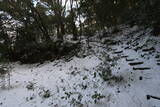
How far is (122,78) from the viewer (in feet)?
24.5

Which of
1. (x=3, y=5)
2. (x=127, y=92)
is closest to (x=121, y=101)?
(x=127, y=92)

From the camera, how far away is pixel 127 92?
6.32 metres

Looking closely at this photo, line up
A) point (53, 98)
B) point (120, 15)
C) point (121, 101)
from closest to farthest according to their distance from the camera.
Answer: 1. point (121, 101)
2. point (53, 98)
3. point (120, 15)

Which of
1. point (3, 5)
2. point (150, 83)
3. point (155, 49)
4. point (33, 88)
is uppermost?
point (3, 5)

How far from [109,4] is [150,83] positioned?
12638 millimetres

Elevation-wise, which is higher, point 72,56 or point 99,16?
point 99,16

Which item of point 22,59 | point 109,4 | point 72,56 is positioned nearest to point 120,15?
point 109,4

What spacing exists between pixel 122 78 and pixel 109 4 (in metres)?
11.9

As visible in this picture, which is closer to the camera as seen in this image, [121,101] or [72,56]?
[121,101]

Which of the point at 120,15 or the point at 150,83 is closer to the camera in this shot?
the point at 150,83

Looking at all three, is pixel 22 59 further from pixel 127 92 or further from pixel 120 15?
pixel 127 92

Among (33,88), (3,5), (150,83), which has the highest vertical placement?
(3,5)

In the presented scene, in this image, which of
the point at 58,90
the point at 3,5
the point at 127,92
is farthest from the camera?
the point at 3,5

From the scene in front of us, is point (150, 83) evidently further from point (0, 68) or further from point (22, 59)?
point (22, 59)
